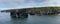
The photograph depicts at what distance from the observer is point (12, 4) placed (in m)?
1.93

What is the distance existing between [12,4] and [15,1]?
83 mm

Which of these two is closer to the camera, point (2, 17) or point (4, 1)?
point (4, 1)

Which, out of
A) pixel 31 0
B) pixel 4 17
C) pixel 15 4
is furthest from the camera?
pixel 4 17

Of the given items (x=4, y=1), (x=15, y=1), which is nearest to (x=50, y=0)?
(x=15, y=1)

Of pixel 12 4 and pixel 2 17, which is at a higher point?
pixel 12 4

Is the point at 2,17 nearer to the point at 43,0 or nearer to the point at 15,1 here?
the point at 15,1

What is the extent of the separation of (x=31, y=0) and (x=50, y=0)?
16.9 inches

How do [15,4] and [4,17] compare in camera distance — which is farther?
[4,17]

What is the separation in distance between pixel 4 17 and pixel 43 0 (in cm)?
175

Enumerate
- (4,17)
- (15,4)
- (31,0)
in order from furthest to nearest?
(4,17)
(15,4)
(31,0)

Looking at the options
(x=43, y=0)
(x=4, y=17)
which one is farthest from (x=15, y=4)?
(x=4, y=17)

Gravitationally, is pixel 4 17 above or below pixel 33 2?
below

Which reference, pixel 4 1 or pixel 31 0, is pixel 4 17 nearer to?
pixel 4 1

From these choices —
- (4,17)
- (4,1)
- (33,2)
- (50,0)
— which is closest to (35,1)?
(33,2)
